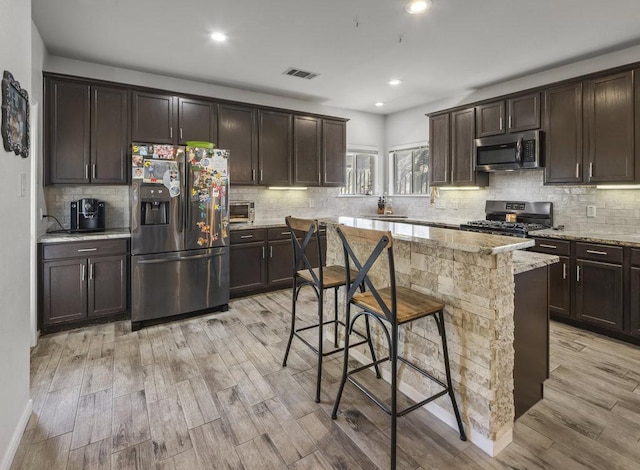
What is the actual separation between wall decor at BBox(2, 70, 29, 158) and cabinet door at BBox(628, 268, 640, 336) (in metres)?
4.48

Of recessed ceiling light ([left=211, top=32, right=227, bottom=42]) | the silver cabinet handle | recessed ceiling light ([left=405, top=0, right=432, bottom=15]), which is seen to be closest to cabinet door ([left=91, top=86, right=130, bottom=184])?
recessed ceiling light ([left=211, top=32, right=227, bottom=42])

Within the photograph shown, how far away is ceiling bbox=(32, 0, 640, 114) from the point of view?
273 cm

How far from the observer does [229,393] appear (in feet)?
7.55

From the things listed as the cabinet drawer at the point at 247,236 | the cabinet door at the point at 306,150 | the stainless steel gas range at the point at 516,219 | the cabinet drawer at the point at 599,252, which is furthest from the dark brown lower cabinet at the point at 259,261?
the cabinet drawer at the point at 599,252

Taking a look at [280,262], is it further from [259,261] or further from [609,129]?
[609,129]

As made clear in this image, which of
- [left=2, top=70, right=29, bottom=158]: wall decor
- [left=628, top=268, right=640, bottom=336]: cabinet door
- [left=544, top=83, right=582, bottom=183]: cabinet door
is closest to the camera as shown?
[left=2, top=70, right=29, bottom=158]: wall decor

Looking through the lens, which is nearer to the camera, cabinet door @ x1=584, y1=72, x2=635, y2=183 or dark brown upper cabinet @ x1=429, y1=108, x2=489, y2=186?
cabinet door @ x1=584, y1=72, x2=635, y2=183

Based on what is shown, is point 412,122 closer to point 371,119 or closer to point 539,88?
point 371,119

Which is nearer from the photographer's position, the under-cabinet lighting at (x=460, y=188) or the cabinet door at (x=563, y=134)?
the cabinet door at (x=563, y=134)

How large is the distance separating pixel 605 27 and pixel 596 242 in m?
1.90

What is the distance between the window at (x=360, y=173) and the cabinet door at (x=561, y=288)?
3.40 meters

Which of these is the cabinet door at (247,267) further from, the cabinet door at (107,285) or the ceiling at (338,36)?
the ceiling at (338,36)

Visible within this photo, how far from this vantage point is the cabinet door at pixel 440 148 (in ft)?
15.9

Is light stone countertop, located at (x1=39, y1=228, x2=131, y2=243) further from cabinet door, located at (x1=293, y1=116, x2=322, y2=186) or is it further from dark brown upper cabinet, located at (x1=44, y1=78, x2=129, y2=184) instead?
cabinet door, located at (x1=293, y1=116, x2=322, y2=186)
